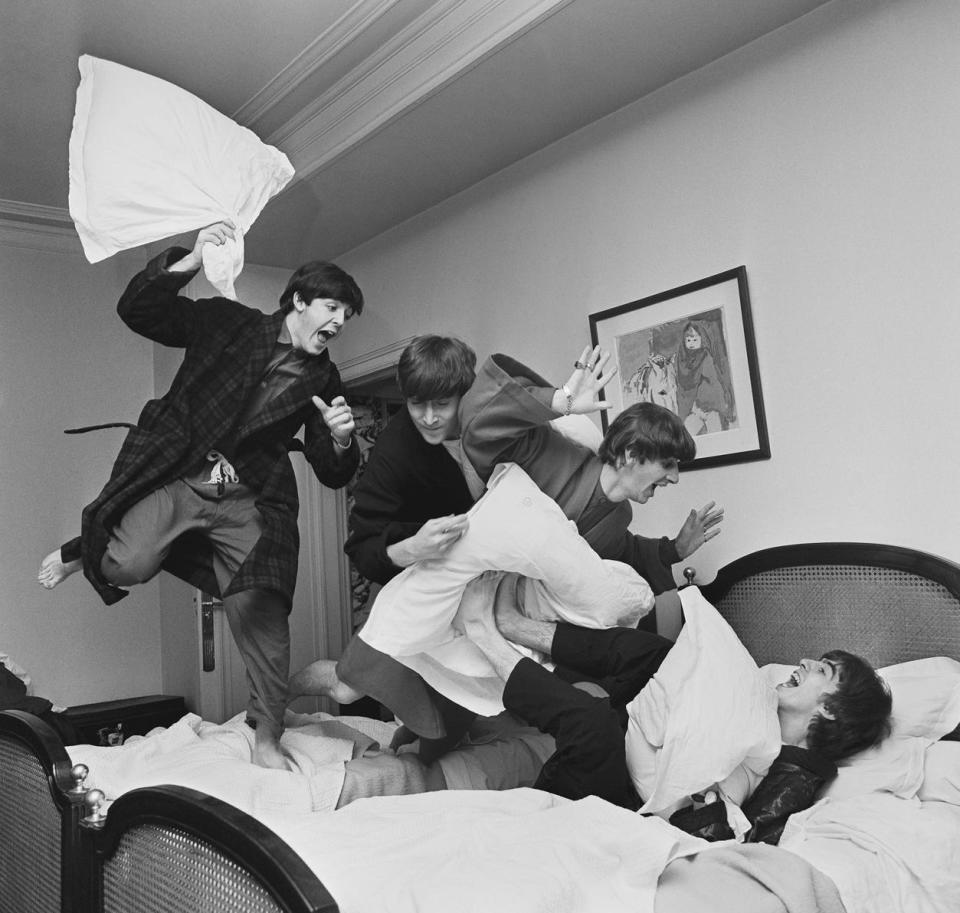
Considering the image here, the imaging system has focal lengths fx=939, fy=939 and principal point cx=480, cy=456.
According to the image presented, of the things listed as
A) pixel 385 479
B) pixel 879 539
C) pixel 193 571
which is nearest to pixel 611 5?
pixel 385 479

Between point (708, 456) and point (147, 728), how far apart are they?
2.67 m

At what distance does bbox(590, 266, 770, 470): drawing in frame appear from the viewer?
109 inches

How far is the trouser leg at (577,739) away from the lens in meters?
1.88

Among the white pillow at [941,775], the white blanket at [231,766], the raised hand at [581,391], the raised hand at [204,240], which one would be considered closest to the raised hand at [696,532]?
the raised hand at [581,391]

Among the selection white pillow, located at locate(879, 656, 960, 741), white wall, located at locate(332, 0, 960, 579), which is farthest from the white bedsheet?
white wall, located at locate(332, 0, 960, 579)

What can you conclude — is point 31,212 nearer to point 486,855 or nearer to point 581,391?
point 581,391

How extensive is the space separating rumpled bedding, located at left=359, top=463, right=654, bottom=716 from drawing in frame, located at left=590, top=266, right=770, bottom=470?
2.61 ft

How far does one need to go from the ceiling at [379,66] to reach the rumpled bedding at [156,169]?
358 millimetres

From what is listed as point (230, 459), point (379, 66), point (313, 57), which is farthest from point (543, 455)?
point (313, 57)

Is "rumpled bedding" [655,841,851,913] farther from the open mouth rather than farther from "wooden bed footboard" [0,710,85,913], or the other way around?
"wooden bed footboard" [0,710,85,913]

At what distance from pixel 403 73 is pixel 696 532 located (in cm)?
171

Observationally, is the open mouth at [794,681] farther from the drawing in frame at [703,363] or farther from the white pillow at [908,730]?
the drawing in frame at [703,363]

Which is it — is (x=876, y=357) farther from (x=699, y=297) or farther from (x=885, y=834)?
(x=885, y=834)

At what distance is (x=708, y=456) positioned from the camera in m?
2.88
